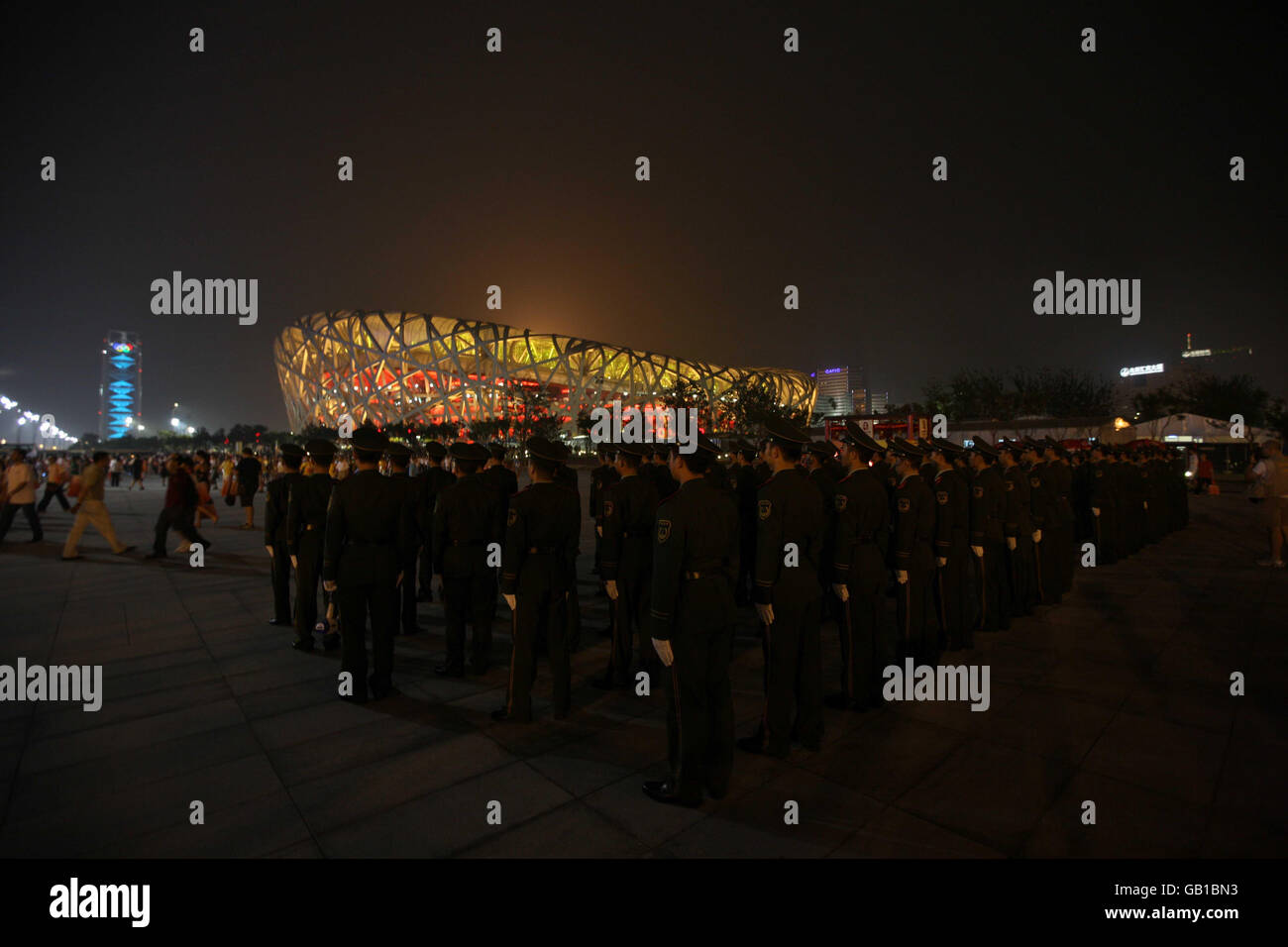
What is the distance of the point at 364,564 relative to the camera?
472 centimetres

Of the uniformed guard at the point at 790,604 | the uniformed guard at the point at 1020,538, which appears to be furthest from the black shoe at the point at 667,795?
the uniformed guard at the point at 1020,538

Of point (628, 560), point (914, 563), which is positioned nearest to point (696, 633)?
point (628, 560)

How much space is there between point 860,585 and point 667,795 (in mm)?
2228

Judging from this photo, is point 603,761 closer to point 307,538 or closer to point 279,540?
point 307,538

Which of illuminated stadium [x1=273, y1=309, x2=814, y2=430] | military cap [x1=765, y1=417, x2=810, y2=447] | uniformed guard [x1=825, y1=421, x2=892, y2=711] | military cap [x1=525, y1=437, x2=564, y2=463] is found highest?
illuminated stadium [x1=273, y1=309, x2=814, y2=430]

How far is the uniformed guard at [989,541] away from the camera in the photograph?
6262 mm

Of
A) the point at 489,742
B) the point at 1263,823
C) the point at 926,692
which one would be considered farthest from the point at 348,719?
the point at 1263,823

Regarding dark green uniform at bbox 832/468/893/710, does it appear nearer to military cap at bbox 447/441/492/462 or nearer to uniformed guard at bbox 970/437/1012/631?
uniformed guard at bbox 970/437/1012/631

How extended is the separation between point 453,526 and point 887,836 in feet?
13.6

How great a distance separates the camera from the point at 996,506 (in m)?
6.64

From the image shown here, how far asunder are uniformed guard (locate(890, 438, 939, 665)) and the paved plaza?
68cm

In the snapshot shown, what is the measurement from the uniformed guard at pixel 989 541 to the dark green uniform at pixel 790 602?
3.31 metres

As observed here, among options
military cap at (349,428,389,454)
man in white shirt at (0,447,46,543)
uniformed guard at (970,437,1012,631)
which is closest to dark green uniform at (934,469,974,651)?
uniformed guard at (970,437,1012,631)

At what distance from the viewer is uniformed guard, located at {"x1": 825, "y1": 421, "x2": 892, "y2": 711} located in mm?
4547
